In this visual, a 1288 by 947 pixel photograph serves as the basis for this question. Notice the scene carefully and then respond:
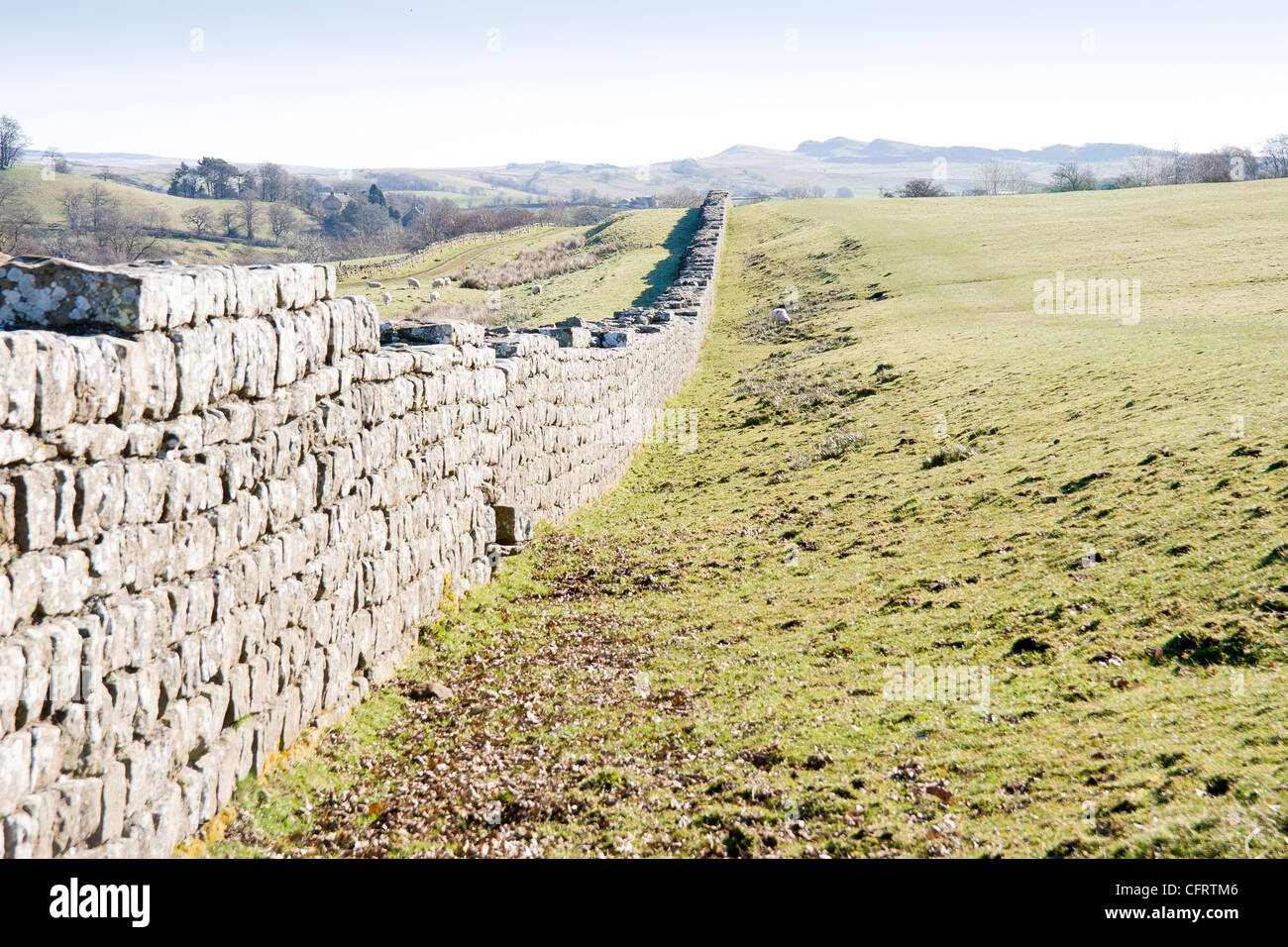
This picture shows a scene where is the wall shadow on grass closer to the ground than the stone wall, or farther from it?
farther from it

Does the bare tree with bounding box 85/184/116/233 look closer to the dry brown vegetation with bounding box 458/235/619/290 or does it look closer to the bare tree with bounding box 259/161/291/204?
the bare tree with bounding box 259/161/291/204

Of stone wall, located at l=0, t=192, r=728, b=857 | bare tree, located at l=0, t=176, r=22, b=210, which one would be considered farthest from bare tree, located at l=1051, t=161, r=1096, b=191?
bare tree, located at l=0, t=176, r=22, b=210

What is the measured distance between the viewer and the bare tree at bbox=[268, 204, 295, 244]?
105 meters

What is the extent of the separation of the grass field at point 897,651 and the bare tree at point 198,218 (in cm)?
9795

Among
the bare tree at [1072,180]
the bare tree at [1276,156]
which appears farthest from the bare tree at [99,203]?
the bare tree at [1276,156]

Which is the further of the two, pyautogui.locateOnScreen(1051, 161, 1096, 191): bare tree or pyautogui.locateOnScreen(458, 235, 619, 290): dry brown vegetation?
pyautogui.locateOnScreen(1051, 161, 1096, 191): bare tree

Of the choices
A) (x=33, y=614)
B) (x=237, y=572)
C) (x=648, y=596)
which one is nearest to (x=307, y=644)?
(x=237, y=572)

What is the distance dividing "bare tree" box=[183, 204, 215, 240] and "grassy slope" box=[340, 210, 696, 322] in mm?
37265

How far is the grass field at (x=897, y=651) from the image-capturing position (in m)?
6.39

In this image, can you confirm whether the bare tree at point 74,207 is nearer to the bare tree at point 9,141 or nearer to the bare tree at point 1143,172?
the bare tree at point 9,141

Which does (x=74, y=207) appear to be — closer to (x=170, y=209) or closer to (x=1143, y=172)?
(x=170, y=209)

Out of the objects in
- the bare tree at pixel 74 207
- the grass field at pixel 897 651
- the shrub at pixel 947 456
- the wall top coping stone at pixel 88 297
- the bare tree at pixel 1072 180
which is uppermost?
the bare tree at pixel 1072 180
